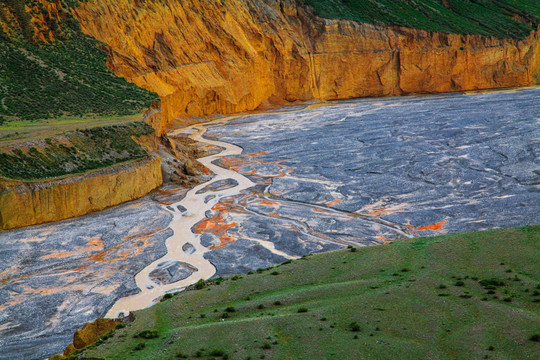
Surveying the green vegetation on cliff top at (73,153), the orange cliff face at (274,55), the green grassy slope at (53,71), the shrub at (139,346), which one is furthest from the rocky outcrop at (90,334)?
the orange cliff face at (274,55)

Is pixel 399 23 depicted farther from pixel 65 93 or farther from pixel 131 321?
pixel 131 321

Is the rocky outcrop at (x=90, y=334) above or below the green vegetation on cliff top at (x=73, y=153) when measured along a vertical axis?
below

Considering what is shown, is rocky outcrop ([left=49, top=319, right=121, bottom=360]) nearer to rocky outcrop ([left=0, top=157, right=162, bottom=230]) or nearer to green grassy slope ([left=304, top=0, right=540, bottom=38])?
rocky outcrop ([left=0, top=157, right=162, bottom=230])

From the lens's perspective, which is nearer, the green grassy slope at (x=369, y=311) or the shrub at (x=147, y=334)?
the green grassy slope at (x=369, y=311)

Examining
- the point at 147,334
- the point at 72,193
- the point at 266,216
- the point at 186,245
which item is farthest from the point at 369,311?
the point at 72,193

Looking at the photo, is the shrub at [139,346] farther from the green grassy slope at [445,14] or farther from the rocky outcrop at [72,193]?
the green grassy slope at [445,14]

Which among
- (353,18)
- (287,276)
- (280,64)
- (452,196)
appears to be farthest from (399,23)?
(287,276)
